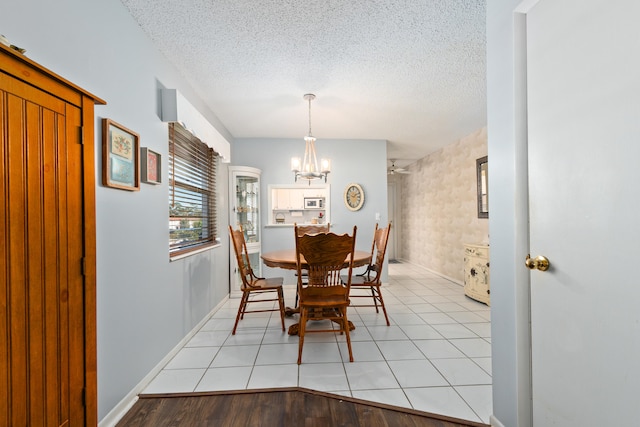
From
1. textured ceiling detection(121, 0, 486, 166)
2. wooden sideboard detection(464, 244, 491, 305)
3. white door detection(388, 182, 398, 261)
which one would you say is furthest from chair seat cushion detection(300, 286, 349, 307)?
white door detection(388, 182, 398, 261)

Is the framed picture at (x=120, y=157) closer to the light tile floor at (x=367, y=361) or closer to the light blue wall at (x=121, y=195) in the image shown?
the light blue wall at (x=121, y=195)

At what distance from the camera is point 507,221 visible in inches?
54.2

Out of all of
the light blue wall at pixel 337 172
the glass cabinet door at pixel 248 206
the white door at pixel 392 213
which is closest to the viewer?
the glass cabinet door at pixel 248 206

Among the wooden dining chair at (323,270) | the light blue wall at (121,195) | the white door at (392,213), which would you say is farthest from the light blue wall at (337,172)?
the white door at (392,213)

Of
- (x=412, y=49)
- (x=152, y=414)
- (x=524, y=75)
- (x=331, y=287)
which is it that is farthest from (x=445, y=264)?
(x=152, y=414)


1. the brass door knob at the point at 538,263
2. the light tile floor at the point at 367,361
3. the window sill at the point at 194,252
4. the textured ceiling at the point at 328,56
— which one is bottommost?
the light tile floor at the point at 367,361

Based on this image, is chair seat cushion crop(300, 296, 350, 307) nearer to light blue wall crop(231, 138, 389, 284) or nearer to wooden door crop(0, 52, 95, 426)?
wooden door crop(0, 52, 95, 426)

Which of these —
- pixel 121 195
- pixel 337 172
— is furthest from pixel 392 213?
pixel 121 195

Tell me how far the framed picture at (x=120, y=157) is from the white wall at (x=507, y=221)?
2101mm

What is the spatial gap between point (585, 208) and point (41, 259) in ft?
6.73

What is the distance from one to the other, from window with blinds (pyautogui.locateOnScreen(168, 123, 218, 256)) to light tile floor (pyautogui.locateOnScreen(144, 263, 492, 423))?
38.8 inches

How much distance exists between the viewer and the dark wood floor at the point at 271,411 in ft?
5.24

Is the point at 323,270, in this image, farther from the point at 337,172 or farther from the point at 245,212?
the point at 337,172

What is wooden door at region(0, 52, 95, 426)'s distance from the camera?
975 millimetres
